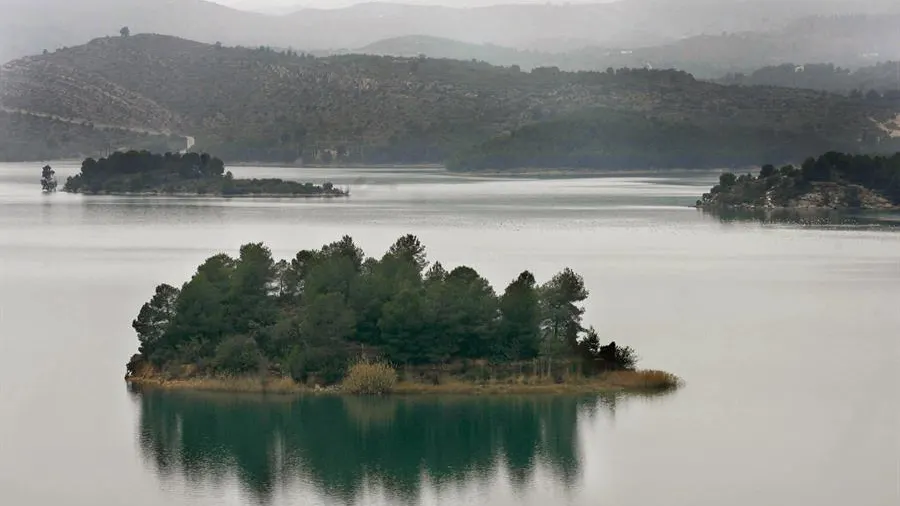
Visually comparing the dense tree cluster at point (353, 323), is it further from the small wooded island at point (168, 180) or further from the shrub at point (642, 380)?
the small wooded island at point (168, 180)

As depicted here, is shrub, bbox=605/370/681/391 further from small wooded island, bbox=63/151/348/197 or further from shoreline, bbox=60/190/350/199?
small wooded island, bbox=63/151/348/197

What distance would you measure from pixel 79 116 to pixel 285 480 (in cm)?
10259

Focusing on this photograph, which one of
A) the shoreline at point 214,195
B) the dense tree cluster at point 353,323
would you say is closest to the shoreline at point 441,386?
the dense tree cluster at point 353,323

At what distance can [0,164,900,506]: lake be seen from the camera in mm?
17641

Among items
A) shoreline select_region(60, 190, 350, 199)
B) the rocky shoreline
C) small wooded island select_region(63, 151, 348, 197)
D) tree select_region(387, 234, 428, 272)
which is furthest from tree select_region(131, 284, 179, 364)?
small wooded island select_region(63, 151, 348, 197)

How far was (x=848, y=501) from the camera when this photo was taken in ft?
56.2

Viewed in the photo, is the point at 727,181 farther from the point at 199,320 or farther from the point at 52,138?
the point at 52,138

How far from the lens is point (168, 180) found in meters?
73.9

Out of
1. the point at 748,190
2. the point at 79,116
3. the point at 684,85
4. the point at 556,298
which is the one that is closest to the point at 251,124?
the point at 79,116

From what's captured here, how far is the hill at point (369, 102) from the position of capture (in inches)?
4205

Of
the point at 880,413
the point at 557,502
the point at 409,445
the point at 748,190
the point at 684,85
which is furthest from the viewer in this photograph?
the point at 684,85

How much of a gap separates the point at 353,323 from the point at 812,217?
3867cm

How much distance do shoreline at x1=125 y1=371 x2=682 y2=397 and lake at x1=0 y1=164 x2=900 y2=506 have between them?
27 cm

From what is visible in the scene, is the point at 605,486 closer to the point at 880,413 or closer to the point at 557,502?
the point at 557,502
